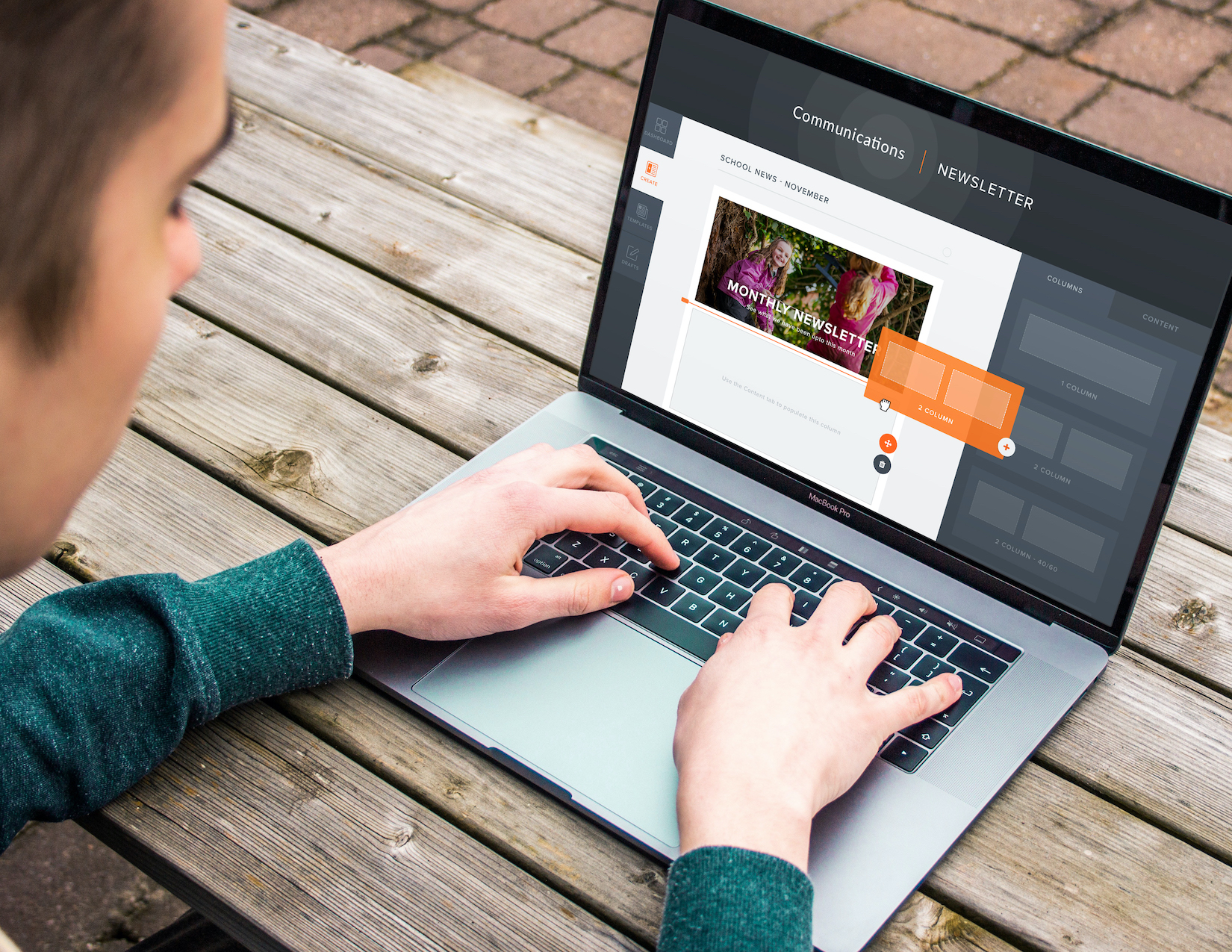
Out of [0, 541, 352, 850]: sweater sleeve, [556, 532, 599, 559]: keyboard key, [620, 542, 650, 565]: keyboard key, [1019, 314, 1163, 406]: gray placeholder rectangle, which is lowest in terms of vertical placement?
[0, 541, 352, 850]: sweater sleeve

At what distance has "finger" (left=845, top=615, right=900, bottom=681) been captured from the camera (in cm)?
80

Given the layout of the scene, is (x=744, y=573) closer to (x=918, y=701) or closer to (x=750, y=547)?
(x=750, y=547)

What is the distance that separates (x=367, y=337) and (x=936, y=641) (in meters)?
0.69

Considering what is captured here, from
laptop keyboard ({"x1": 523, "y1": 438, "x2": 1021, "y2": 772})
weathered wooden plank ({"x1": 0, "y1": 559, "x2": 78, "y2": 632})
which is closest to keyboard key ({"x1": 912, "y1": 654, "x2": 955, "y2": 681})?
laptop keyboard ({"x1": 523, "y1": 438, "x2": 1021, "y2": 772})

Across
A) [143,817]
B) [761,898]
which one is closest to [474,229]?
[143,817]

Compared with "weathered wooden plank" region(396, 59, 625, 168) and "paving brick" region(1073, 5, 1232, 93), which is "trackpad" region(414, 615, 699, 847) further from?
"paving brick" region(1073, 5, 1232, 93)

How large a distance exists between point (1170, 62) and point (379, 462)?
9.35 feet

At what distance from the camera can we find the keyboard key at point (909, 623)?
34.5 inches

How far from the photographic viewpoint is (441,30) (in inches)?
126

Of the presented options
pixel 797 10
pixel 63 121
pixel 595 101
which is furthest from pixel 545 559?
pixel 797 10

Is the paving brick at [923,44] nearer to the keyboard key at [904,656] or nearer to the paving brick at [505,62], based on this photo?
the paving brick at [505,62]

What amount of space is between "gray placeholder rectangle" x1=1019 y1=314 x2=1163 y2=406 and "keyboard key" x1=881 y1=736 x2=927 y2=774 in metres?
0.31

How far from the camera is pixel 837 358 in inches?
36.4

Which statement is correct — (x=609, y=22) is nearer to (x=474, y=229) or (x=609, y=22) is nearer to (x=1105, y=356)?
(x=474, y=229)
